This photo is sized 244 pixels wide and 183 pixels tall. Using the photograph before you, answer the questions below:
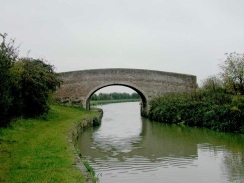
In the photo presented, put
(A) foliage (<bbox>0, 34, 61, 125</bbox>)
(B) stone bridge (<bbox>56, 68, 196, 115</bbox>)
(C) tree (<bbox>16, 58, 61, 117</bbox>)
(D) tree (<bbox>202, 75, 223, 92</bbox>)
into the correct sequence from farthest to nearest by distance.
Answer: (B) stone bridge (<bbox>56, 68, 196, 115</bbox>) < (D) tree (<bbox>202, 75, 223, 92</bbox>) < (C) tree (<bbox>16, 58, 61, 117</bbox>) < (A) foliage (<bbox>0, 34, 61, 125</bbox>)

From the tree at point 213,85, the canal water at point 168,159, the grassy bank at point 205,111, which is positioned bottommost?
the canal water at point 168,159

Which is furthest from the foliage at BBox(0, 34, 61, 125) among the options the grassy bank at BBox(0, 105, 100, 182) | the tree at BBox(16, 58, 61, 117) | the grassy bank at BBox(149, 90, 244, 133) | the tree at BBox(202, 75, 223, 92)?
the tree at BBox(202, 75, 223, 92)

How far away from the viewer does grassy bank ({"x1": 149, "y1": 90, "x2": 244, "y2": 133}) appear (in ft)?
38.8

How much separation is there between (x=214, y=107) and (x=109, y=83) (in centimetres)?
1011

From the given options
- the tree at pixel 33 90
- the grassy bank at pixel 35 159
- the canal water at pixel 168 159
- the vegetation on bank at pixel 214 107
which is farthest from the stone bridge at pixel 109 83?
the grassy bank at pixel 35 159

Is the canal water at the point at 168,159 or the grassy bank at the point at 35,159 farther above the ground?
the grassy bank at the point at 35,159

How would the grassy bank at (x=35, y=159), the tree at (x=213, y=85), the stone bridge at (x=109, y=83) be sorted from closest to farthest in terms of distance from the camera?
1. the grassy bank at (x=35, y=159)
2. the tree at (x=213, y=85)
3. the stone bridge at (x=109, y=83)

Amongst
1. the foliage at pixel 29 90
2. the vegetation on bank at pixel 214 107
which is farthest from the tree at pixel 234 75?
the foliage at pixel 29 90

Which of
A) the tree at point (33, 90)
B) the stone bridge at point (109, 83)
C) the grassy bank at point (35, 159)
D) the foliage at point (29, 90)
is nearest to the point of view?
the grassy bank at point (35, 159)

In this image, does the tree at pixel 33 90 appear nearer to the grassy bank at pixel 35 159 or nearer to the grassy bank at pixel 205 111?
the grassy bank at pixel 35 159

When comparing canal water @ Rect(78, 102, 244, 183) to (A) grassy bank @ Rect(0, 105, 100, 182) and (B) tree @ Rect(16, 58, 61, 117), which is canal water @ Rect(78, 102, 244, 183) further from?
(B) tree @ Rect(16, 58, 61, 117)

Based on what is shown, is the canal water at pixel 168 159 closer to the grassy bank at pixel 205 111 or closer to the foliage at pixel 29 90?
the grassy bank at pixel 205 111

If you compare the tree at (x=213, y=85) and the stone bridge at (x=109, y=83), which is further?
the stone bridge at (x=109, y=83)

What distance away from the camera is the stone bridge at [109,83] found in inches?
866
